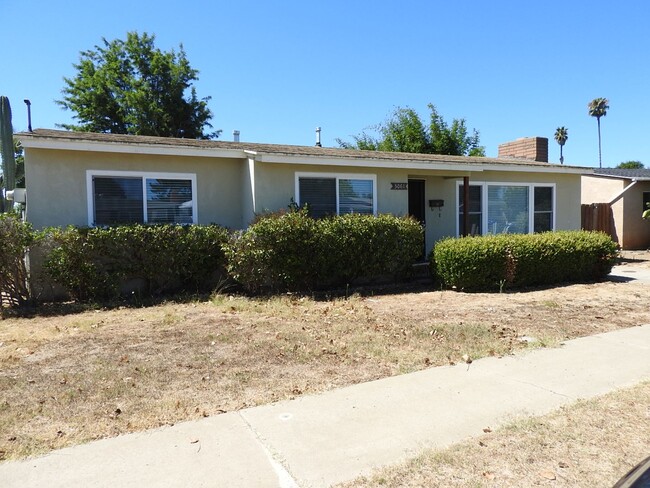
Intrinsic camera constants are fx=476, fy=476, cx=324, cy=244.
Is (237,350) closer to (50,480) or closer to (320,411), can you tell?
(320,411)

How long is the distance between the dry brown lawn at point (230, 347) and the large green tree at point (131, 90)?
23798 mm

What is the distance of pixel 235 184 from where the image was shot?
1100 cm

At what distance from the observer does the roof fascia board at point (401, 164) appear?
10266mm

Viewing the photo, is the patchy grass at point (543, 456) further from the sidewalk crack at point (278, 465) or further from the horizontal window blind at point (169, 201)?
the horizontal window blind at point (169, 201)

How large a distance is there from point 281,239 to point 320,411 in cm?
538

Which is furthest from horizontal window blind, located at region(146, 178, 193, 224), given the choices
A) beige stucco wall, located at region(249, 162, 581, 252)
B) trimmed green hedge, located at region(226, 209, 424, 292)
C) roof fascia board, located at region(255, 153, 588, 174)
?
roof fascia board, located at region(255, 153, 588, 174)

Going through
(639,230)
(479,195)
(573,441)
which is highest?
(479,195)

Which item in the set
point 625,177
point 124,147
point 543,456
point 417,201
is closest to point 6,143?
point 124,147

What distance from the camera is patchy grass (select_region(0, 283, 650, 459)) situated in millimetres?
4125

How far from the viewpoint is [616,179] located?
758 inches

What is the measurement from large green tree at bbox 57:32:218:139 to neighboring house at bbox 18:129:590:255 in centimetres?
2019

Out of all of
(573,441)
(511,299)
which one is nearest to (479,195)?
(511,299)

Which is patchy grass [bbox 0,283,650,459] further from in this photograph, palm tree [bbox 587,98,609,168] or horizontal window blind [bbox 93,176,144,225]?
palm tree [bbox 587,98,609,168]

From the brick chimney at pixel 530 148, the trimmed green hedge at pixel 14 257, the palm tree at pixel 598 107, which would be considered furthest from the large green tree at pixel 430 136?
the palm tree at pixel 598 107
